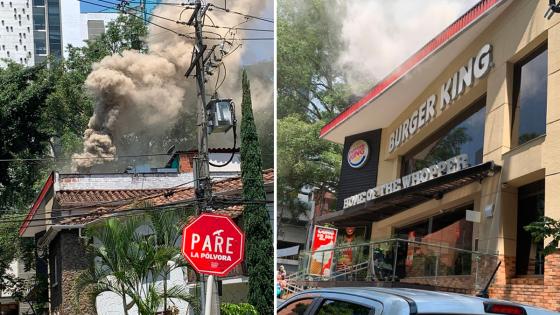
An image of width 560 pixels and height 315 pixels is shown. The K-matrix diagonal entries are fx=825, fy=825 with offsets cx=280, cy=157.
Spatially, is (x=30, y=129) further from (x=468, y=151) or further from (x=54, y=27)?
(x=468, y=151)

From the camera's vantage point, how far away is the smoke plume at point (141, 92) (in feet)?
108

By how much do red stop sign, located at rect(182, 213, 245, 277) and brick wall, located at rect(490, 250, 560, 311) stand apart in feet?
6.79

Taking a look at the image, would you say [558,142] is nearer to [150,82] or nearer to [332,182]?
[332,182]

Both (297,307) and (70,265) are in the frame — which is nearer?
(297,307)

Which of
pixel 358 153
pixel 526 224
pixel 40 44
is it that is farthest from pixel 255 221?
pixel 40 44

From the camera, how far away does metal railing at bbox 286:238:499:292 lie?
6.33m

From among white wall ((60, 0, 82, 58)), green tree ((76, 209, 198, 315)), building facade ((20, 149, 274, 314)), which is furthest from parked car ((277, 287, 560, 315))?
white wall ((60, 0, 82, 58))

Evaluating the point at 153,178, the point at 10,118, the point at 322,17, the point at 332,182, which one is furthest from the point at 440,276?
the point at 10,118

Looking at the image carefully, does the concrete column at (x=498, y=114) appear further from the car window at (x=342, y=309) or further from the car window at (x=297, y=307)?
the car window at (x=342, y=309)

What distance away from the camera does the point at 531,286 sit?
6.01 meters

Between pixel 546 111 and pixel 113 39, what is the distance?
31220mm

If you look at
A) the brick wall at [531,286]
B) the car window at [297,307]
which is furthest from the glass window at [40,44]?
the car window at [297,307]

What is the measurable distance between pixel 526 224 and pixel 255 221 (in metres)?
8.78

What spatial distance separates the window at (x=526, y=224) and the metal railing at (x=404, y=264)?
21cm
